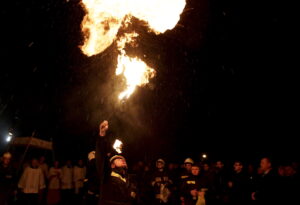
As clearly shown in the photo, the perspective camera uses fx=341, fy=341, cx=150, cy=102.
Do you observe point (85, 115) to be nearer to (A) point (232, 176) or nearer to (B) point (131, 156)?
(B) point (131, 156)

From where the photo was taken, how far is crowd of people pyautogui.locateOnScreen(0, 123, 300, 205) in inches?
174

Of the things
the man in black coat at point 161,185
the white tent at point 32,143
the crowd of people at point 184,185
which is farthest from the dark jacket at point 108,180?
the white tent at point 32,143

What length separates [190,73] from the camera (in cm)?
2280

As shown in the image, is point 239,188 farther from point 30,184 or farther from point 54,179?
point 54,179

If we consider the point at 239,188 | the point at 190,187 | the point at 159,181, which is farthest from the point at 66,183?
the point at 239,188

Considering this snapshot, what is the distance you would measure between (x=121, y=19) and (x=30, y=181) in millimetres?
5097

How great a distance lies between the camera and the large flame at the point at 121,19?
24.8 ft

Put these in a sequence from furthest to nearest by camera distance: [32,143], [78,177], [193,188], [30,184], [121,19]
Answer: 1. [32,143]
2. [78,177]
3. [30,184]
4. [121,19]
5. [193,188]

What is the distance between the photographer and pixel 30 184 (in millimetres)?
9398

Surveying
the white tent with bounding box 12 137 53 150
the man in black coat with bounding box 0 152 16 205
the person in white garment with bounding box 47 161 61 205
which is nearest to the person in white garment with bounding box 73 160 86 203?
the person in white garment with bounding box 47 161 61 205

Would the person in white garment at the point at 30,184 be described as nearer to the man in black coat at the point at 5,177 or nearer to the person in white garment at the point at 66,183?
the man in black coat at the point at 5,177

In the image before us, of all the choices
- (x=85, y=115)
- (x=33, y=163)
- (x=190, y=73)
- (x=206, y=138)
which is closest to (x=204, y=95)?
(x=190, y=73)

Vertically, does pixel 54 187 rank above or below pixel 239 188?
above

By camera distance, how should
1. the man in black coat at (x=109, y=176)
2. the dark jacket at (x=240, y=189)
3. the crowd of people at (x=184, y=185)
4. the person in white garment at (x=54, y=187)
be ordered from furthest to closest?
the person in white garment at (x=54, y=187)
the dark jacket at (x=240, y=189)
the crowd of people at (x=184, y=185)
the man in black coat at (x=109, y=176)
